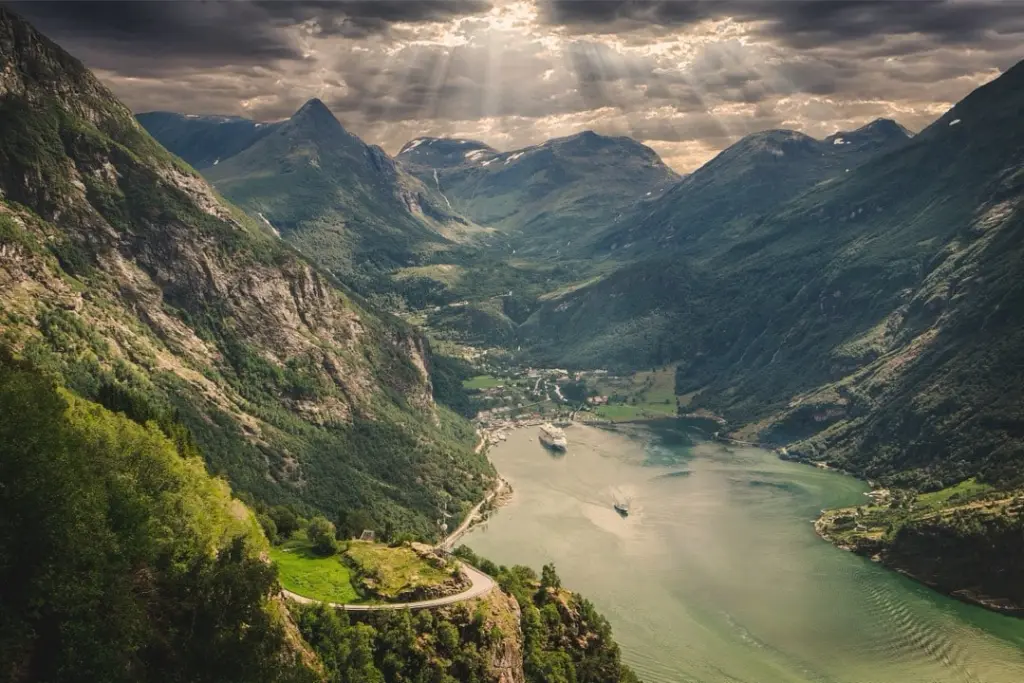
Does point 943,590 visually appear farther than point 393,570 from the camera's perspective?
Yes

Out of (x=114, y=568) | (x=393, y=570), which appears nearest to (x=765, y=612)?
(x=393, y=570)

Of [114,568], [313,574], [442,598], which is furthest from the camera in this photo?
[442,598]

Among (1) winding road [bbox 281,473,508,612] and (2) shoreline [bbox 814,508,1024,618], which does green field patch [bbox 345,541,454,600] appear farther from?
(2) shoreline [bbox 814,508,1024,618]

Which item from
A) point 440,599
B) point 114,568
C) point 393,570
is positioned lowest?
point 440,599

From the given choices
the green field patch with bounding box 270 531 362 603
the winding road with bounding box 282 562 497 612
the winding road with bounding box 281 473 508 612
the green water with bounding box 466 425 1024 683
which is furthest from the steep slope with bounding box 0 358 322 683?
the green water with bounding box 466 425 1024 683

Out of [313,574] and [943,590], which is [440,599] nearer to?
[313,574]

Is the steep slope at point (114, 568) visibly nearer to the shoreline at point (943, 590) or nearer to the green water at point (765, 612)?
the green water at point (765, 612)

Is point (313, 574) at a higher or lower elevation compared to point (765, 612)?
higher

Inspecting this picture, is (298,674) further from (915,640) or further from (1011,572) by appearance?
(1011,572)
